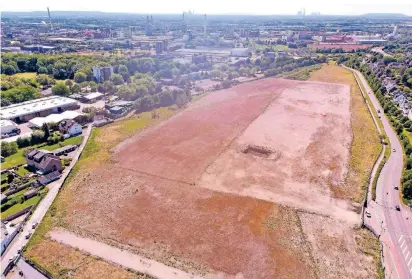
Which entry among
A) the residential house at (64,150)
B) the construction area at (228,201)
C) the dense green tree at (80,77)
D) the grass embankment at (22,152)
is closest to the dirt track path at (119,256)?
the construction area at (228,201)

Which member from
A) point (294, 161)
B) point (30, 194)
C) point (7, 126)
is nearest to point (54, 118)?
point (7, 126)

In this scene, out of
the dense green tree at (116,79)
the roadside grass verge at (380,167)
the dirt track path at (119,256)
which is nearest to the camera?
the dirt track path at (119,256)

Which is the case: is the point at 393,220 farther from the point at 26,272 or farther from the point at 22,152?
the point at 22,152

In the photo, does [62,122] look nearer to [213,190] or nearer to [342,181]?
[213,190]

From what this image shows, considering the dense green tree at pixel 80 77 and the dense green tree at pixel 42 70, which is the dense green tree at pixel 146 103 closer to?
the dense green tree at pixel 80 77

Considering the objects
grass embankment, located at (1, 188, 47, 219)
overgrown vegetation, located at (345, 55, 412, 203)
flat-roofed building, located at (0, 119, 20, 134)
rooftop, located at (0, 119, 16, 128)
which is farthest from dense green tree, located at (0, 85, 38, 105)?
overgrown vegetation, located at (345, 55, 412, 203)

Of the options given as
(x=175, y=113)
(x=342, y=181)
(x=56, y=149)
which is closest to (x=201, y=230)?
(x=342, y=181)
